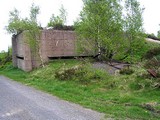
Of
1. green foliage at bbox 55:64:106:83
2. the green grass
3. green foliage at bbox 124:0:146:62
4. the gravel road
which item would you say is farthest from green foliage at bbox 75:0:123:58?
the gravel road

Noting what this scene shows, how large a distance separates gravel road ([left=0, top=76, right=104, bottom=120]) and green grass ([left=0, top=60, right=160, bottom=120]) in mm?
499

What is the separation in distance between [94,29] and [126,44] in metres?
2.53

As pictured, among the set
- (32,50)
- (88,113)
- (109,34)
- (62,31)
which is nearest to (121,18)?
(109,34)

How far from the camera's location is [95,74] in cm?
1512

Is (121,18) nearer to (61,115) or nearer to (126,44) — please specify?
(126,44)

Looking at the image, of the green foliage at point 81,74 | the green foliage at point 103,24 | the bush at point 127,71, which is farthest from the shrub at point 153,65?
the green foliage at point 103,24

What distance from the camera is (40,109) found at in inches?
381

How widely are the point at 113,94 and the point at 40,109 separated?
331cm

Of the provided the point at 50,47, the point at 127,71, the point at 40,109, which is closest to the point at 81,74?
the point at 127,71

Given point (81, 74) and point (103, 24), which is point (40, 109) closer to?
point (81, 74)

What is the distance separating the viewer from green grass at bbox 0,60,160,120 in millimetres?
9000

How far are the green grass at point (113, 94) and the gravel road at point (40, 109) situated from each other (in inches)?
19.6

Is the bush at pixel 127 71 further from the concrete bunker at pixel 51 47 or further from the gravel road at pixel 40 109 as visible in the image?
the concrete bunker at pixel 51 47

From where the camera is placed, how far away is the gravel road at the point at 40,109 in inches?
338
